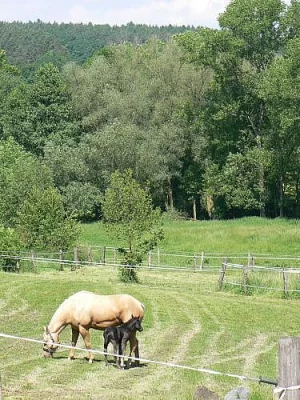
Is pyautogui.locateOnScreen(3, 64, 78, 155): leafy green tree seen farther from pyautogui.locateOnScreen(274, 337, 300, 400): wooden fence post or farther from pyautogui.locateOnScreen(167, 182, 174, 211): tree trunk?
pyautogui.locateOnScreen(274, 337, 300, 400): wooden fence post

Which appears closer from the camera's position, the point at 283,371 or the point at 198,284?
the point at 283,371

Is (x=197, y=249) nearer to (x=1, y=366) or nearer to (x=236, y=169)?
(x=236, y=169)

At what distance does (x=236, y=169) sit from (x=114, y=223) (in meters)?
24.7

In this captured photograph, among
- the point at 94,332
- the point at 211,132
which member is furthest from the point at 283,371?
the point at 211,132

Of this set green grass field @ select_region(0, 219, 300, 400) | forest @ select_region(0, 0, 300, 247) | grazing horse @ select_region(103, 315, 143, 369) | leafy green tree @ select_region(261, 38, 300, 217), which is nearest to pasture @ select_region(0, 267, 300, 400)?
green grass field @ select_region(0, 219, 300, 400)

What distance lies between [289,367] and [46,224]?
3277 cm

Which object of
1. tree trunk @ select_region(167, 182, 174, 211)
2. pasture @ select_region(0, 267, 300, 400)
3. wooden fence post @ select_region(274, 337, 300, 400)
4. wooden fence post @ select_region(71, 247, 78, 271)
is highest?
tree trunk @ select_region(167, 182, 174, 211)

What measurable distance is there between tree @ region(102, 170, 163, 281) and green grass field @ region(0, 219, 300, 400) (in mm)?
1189

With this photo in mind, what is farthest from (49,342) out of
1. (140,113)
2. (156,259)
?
(140,113)

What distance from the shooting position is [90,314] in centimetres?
1648

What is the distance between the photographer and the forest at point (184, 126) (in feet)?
173

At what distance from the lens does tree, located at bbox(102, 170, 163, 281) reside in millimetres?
32188

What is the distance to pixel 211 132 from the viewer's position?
58.3 metres

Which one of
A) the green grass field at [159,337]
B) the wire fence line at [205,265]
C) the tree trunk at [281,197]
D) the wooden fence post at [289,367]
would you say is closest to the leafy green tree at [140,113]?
the tree trunk at [281,197]
